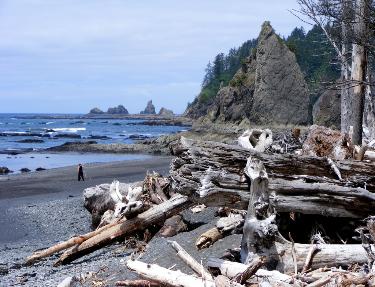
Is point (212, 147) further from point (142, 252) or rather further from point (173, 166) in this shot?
point (142, 252)

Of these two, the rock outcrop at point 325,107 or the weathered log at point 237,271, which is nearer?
the weathered log at point 237,271

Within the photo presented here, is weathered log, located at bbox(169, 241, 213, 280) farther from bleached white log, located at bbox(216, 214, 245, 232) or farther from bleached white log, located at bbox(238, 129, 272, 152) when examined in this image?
bleached white log, located at bbox(238, 129, 272, 152)

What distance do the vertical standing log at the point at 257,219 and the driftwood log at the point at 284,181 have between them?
0.55ft

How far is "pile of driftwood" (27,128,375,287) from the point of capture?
6.70 metres

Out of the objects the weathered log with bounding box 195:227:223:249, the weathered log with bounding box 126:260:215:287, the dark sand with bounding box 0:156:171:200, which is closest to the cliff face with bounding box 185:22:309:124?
the dark sand with bounding box 0:156:171:200

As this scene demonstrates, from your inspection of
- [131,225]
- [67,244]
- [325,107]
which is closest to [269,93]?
[325,107]

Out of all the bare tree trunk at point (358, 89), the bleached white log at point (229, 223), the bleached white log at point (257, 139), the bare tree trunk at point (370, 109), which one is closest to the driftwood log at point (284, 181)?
the bleached white log at point (229, 223)

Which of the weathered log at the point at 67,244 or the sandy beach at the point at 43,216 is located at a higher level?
the weathered log at the point at 67,244

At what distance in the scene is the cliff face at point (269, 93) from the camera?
69.8 metres

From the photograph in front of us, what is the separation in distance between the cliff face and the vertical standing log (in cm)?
6151

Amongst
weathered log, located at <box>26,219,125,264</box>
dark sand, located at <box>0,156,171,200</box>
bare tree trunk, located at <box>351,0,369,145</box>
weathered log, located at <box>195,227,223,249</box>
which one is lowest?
dark sand, located at <box>0,156,171,200</box>

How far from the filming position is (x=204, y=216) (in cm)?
1130

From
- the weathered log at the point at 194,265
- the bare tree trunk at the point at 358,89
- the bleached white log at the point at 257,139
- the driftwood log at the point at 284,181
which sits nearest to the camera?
the weathered log at the point at 194,265

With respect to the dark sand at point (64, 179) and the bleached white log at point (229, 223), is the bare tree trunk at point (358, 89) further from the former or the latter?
the dark sand at point (64, 179)
